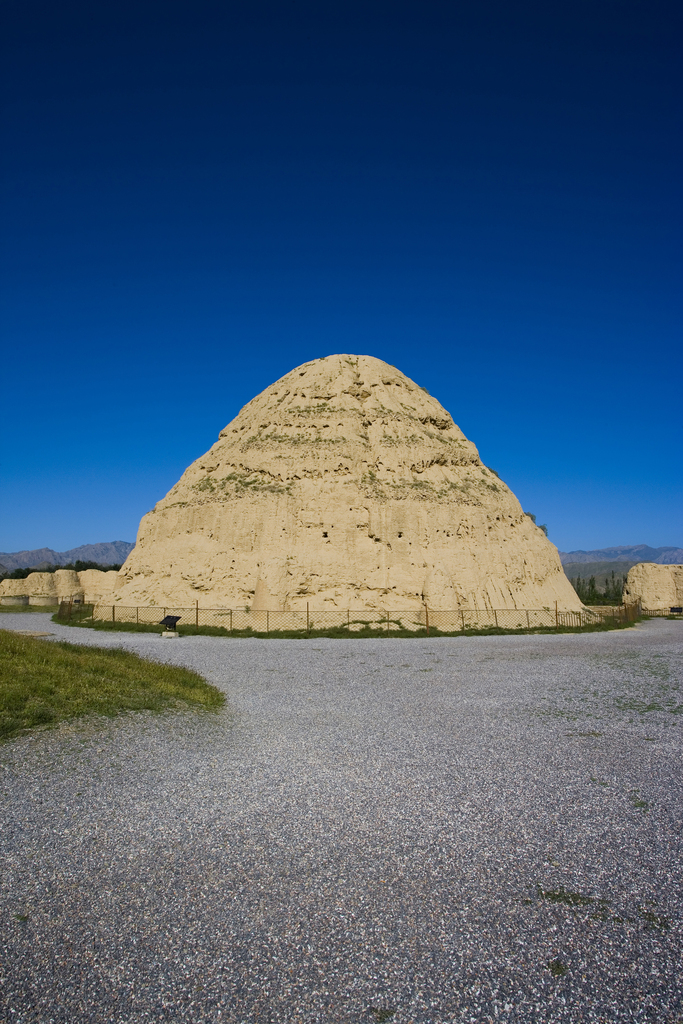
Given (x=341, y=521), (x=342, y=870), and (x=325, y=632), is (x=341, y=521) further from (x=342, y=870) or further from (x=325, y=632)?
(x=342, y=870)

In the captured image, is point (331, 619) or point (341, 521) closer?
point (331, 619)

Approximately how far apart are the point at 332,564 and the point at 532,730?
21445 mm

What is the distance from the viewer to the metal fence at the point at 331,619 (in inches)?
1149

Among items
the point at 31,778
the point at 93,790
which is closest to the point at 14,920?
the point at 93,790

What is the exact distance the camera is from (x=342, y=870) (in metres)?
5.38

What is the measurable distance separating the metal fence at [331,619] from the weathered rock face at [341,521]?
637 millimetres

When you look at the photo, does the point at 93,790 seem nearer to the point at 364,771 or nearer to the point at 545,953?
the point at 364,771

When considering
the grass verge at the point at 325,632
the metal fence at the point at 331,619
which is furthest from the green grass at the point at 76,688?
the metal fence at the point at 331,619

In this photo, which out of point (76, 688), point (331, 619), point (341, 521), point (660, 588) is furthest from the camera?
point (660, 588)

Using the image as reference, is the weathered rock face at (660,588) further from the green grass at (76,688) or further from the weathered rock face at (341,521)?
the green grass at (76,688)

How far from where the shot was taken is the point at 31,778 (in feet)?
23.4

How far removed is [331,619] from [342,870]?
24.2 metres

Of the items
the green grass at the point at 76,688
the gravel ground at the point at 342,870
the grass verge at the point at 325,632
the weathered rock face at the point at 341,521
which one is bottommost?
the gravel ground at the point at 342,870

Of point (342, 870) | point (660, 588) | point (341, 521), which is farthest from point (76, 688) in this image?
point (660, 588)
